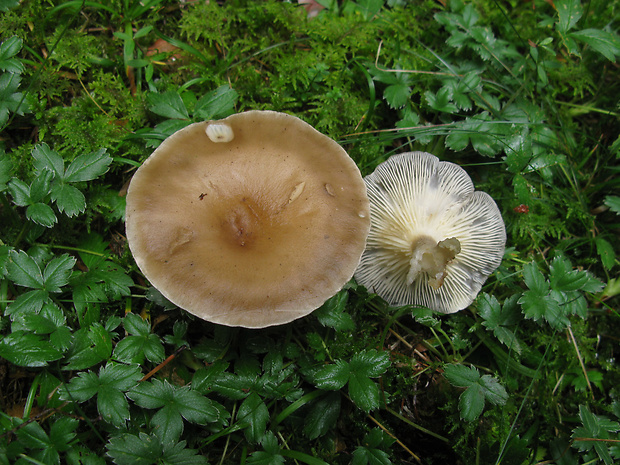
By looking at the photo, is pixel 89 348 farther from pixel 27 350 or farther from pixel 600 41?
pixel 600 41

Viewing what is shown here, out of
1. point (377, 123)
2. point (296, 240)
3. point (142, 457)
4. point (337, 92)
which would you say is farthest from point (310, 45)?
point (142, 457)

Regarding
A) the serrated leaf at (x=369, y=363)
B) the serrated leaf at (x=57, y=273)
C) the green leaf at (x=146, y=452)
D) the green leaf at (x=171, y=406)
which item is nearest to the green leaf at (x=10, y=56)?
the serrated leaf at (x=57, y=273)

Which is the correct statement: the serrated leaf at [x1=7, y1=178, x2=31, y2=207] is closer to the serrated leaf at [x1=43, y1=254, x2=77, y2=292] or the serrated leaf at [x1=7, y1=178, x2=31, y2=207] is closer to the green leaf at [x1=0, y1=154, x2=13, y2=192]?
the green leaf at [x1=0, y1=154, x2=13, y2=192]

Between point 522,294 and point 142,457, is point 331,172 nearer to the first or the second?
point 522,294

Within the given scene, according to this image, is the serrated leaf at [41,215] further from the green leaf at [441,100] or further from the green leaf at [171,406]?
the green leaf at [441,100]

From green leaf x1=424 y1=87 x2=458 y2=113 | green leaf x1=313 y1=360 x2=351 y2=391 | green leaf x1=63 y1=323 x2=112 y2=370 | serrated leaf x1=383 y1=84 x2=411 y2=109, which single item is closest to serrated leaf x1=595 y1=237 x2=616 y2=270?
green leaf x1=424 y1=87 x2=458 y2=113
